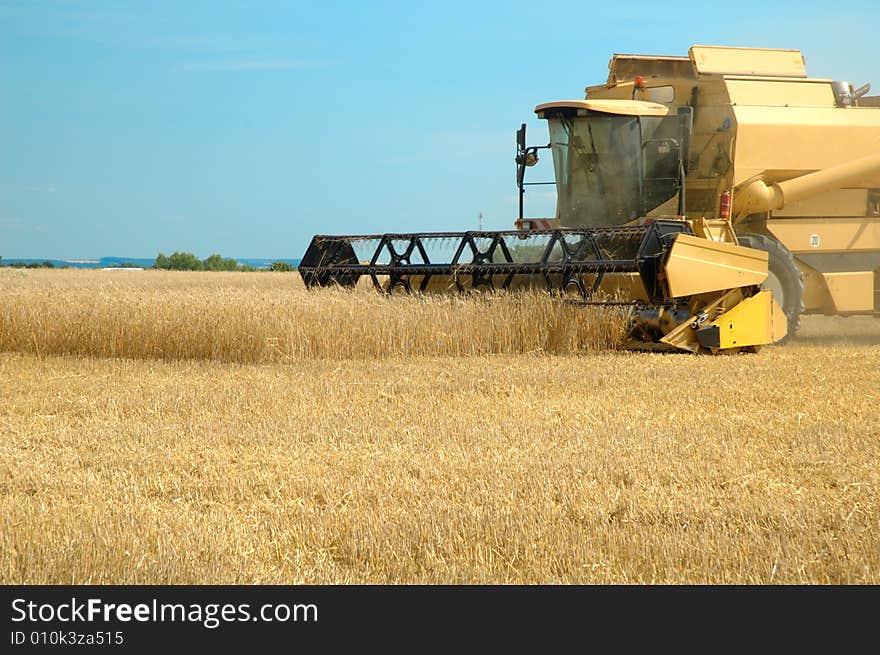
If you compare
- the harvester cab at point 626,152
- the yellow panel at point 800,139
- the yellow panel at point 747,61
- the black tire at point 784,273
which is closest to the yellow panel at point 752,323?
the black tire at point 784,273

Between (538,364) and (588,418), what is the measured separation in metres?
2.81

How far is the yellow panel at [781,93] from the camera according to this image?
11031 mm

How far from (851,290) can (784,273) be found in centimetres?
102

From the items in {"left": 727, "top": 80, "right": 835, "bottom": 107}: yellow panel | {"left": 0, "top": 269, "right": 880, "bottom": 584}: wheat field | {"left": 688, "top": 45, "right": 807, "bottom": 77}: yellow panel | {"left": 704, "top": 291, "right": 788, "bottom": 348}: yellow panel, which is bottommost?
{"left": 0, "top": 269, "right": 880, "bottom": 584}: wheat field

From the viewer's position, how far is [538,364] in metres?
8.98

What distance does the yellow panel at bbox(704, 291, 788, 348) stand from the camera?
9.50 m

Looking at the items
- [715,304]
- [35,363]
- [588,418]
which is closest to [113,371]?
[35,363]

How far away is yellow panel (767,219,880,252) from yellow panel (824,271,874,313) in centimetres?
32

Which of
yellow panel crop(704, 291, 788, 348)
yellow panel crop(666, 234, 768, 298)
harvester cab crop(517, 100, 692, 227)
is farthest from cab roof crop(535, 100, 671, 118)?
yellow panel crop(704, 291, 788, 348)

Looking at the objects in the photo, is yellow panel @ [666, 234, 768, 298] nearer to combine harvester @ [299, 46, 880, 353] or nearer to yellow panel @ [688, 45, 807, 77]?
combine harvester @ [299, 46, 880, 353]

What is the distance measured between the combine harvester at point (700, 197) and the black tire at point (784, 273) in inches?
0.5

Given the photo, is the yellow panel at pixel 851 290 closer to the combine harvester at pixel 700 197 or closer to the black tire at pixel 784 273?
the combine harvester at pixel 700 197

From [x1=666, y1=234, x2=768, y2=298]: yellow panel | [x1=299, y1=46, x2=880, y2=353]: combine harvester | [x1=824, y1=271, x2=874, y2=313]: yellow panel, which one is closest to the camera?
[x1=666, y1=234, x2=768, y2=298]: yellow panel
